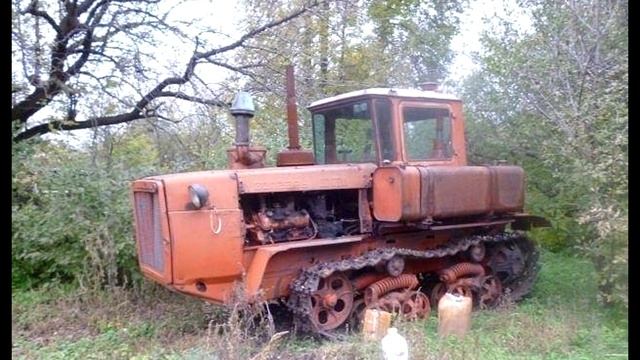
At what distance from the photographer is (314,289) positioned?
4.99 meters

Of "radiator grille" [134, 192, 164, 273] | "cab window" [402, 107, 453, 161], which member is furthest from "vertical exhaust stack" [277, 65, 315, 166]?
"radiator grille" [134, 192, 164, 273]

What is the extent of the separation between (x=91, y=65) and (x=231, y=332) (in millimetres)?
5318

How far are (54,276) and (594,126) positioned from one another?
6406mm

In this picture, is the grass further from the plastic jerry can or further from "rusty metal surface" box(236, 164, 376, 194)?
→ "rusty metal surface" box(236, 164, 376, 194)

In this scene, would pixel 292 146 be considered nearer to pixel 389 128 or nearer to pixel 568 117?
pixel 389 128

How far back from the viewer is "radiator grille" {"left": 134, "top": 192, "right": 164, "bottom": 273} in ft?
16.2

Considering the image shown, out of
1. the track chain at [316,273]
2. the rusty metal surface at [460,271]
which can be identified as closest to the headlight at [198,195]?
the track chain at [316,273]

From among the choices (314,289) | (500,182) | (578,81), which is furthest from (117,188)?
(578,81)

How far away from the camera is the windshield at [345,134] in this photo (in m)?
5.98

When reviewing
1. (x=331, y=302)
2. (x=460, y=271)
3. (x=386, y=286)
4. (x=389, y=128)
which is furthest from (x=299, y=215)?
(x=460, y=271)

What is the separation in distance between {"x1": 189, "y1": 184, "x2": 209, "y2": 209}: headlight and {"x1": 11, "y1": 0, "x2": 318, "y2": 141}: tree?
364 cm

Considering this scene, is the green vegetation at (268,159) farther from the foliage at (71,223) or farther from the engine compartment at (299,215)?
the engine compartment at (299,215)

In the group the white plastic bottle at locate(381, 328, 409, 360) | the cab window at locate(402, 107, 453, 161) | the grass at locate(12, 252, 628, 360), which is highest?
the cab window at locate(402, 107, 453, 161)

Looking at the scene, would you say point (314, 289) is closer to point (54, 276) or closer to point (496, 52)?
point (54, 276)
